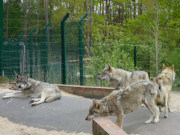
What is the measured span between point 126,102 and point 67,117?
56.4 inches

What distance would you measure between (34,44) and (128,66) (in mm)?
4611

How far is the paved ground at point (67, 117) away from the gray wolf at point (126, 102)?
0.28 metres

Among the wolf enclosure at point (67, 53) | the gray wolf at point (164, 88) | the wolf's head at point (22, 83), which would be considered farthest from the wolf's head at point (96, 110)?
the wolf enclosure at point (67, 53)

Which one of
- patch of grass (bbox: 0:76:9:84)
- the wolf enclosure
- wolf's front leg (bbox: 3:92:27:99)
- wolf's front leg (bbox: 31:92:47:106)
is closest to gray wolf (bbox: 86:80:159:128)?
wolf's front leg (bbox: 31:92:47:106)

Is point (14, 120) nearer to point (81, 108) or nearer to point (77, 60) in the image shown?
point (81, 108)

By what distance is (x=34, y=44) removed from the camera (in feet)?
37.5

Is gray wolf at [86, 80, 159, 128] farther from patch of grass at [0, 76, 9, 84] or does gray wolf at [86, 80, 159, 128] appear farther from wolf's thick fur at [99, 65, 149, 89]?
patch of grass at [0, 76, 9, 84]

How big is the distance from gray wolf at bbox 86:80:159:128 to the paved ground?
11.2 inches

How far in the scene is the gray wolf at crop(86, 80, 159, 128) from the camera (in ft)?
16.8

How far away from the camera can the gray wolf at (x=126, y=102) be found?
5109mm

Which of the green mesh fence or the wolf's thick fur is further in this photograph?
the green mesh fence

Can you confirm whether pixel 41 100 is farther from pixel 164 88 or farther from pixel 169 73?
pixel 169 73

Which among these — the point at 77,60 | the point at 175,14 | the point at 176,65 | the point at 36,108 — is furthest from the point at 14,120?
the point at 175,14

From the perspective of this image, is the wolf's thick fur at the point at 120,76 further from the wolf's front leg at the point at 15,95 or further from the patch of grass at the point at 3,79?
the patch of grass at the point at 3,79
